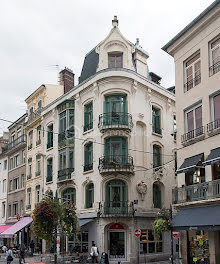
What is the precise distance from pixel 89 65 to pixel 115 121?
6659mm

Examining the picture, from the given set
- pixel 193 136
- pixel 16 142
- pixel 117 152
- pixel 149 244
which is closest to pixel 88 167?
pixel 117 152

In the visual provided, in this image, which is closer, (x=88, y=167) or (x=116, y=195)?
(x=116, y=195)

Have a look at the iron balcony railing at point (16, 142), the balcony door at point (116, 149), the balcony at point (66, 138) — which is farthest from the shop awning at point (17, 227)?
the balcony door at point (116, 149)

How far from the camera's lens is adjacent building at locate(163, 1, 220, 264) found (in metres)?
19.5

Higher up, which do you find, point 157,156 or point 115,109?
point 115,109

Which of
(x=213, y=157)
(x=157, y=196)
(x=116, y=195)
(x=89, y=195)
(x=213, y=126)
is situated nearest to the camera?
(x=213, y=157)

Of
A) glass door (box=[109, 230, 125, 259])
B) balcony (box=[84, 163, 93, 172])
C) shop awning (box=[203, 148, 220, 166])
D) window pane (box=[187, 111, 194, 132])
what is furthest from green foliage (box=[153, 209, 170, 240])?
balcony (box=[84, 163, 93, 172])

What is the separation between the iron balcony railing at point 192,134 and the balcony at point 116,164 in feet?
24.7

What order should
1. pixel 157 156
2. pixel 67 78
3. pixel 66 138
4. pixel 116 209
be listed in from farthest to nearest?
1. pixel 67 78
2. pixel 66 138
3. pixel 157 156
4. pixel 116 209

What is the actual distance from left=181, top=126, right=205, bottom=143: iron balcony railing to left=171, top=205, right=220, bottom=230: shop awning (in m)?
3.56

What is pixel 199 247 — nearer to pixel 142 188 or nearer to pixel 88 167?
pixel 142 188

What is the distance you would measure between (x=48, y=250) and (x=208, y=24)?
72.1 feet

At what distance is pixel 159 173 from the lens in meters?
31.5

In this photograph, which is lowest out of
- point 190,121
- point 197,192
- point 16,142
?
point 197,192
